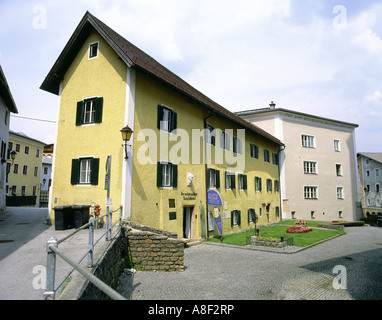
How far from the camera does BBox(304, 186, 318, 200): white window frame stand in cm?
3081

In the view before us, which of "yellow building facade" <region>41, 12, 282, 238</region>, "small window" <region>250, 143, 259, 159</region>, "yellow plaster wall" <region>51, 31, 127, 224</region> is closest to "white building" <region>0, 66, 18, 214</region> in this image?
"yellow building facade" <region>41, 12, 282, 238</region>

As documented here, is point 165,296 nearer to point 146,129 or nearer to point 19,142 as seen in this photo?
point 146,129

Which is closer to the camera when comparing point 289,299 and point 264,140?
point 289,299

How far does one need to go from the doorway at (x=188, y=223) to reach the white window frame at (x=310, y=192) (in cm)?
1972

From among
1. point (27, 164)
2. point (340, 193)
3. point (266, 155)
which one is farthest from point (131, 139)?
point (27, 164)

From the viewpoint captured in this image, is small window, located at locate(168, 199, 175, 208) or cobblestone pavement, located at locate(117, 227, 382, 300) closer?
cobblestone pavement, located at locate(117, 227, 382, 300)

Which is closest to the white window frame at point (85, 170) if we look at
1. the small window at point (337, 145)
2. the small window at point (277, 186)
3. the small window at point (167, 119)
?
the small window at point (167, 119)

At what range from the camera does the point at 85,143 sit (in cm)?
1244

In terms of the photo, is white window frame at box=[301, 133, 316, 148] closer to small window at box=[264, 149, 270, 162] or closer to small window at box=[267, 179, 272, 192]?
small window at box=[264, 149, 270, 162]

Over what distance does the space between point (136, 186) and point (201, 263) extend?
4157 millimetres

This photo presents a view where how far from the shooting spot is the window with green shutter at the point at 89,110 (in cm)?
1238

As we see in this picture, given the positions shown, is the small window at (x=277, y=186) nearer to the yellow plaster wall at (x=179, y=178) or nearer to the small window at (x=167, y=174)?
the yellow plaster wall at (x=179, y=178)

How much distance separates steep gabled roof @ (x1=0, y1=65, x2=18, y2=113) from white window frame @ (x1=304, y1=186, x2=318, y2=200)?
29.2m
